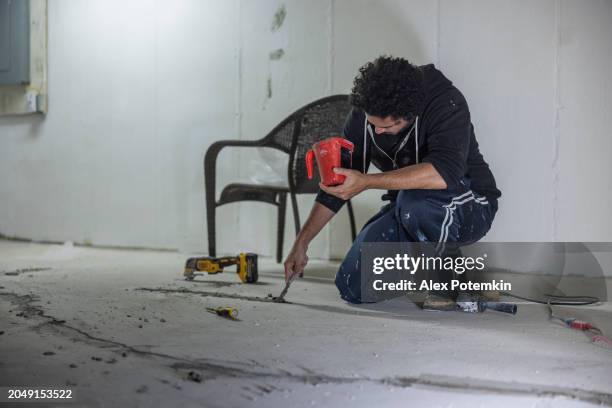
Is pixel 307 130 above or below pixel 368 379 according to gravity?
above

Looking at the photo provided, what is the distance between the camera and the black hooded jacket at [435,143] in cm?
198

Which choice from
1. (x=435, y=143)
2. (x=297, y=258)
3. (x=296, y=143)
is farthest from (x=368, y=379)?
(x=296, y=143)

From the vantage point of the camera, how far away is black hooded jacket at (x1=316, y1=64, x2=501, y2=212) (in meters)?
1.98

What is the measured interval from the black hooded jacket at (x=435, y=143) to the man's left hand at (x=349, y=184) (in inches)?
10.0

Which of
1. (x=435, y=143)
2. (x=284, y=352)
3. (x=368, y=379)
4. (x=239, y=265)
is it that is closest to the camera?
(x=368, y=379)

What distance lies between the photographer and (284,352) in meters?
1.57

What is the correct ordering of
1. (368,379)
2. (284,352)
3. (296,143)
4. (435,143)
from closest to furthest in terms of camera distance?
(368,379) → (284,352) → (435,143) → (296,143)

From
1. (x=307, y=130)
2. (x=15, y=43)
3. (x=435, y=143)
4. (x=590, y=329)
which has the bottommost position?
(x=590, y=329)

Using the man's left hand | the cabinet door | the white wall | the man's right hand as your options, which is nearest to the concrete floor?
the man's right hand

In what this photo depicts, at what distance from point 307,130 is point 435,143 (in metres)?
1.17

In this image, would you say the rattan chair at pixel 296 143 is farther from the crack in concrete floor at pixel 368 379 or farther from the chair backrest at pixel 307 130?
the crack in concrete floor at pixel 368 379

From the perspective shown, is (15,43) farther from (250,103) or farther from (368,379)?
(368,379)

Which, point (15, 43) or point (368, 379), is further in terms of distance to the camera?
point (15, 43)

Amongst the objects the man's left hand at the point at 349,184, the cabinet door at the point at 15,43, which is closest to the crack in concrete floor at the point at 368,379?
the man's left hand at the point at 349,184
